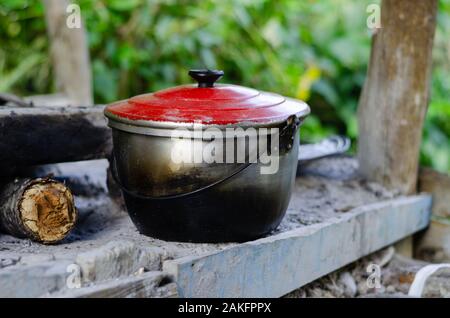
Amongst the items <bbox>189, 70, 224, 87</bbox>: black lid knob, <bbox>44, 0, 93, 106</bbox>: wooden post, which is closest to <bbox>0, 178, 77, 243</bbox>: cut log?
<bbox>189, 70, 224, 87</bbox>: black lid knob

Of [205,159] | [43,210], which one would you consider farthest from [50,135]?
[205,159]

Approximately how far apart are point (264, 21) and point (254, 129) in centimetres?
507

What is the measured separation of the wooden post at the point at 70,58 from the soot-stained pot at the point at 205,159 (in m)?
2.71

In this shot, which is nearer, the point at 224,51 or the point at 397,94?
the point at 397,94

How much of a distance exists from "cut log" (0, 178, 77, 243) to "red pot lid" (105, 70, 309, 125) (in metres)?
0.41

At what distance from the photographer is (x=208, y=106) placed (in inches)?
107

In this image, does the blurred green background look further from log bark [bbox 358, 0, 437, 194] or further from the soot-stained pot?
the soot-stained pot

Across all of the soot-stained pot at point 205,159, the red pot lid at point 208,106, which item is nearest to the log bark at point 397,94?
the red pot lid at point 208,106

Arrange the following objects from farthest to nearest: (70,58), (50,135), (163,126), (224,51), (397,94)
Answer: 1. (224,51)
2. (70,58)
3. (397,94)
4. (50,135)
5. (163,126)

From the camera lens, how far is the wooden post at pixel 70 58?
17.8ft

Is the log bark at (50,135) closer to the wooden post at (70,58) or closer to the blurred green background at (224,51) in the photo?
the wooden post at (70,58)

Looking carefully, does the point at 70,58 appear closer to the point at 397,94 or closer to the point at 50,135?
the point at 50,135

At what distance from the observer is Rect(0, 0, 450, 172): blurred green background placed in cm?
688

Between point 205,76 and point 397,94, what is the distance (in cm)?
170
